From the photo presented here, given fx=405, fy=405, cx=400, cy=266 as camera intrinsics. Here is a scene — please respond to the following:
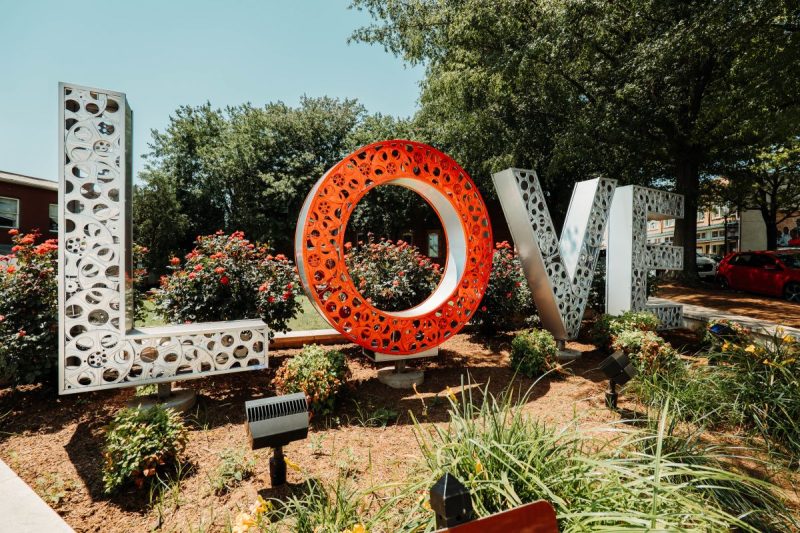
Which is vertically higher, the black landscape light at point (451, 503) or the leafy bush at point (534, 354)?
the black landscape light at point (451, 503)

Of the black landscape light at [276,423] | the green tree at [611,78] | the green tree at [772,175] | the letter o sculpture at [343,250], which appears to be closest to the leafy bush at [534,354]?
the letter o sculpture at [343,250]

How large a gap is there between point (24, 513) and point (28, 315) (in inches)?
114

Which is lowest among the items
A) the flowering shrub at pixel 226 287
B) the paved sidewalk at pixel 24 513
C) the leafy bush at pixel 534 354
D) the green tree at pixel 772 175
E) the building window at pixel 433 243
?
the paved sidewalk at pixel 24 513

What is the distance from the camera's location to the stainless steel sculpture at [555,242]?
6.24 meters

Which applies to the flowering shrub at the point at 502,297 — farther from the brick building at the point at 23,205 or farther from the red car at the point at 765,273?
the brick building at the point at 23,205

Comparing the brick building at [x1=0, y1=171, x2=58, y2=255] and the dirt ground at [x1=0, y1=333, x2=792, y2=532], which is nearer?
the dirt ground at [x1=0, y1=333, x2=792, y2=532]

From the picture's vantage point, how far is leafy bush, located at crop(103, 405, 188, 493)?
2.91 m

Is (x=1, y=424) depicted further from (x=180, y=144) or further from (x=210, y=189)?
(x=180, y=144)

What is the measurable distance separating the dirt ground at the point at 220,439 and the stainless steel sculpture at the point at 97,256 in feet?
2.14

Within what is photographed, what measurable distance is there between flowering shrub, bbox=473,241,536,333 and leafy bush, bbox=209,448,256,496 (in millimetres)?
5065

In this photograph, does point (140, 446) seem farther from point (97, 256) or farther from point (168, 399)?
point (97, 256)

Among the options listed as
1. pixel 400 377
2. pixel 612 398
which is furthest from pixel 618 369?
pixel 400 377

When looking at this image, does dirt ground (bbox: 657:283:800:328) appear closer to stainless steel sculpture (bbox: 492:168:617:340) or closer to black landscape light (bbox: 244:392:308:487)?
stainless steel sculpture (bbox: 492:168:617:340)

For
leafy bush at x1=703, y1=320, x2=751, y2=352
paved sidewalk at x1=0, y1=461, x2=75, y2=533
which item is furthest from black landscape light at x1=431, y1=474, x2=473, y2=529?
leafy bush at x1=703, y1=320, x2=751, y2=352
